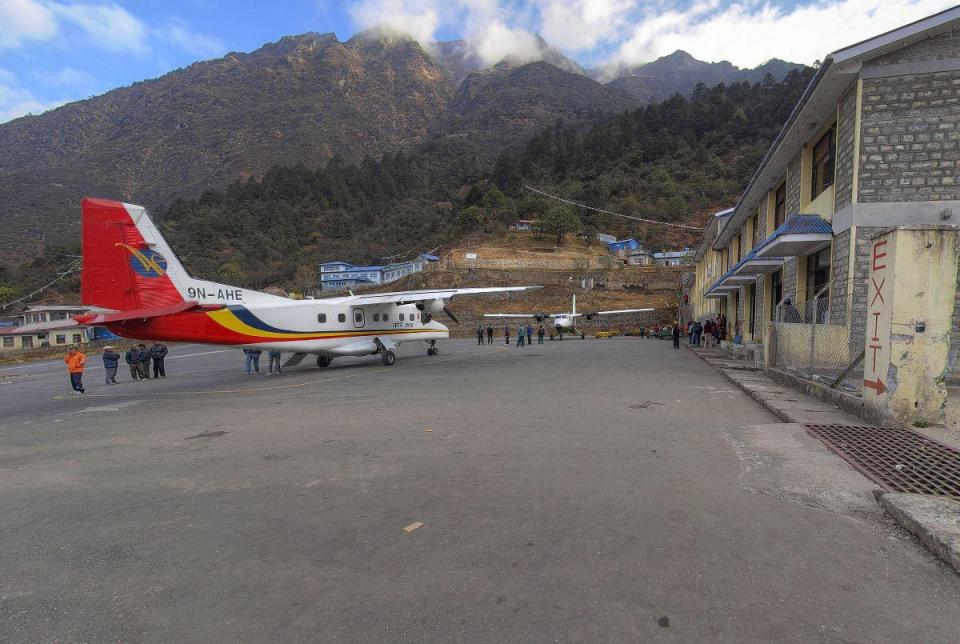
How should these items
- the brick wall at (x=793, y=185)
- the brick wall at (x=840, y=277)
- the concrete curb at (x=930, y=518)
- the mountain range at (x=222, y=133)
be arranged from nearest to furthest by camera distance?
1. the concrete curb at (x=930, y=518)
2. the brick wall at (x=840, y=277)
3. the brick wall at (x=793, y=185)
4. the mountain range at (x=222, y=133)

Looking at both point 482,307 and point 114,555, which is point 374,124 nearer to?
point 482,307

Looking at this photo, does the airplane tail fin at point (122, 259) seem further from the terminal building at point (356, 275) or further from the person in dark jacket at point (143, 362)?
the terminal building at point (356, 275)

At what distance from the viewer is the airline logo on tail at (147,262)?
12094 mm

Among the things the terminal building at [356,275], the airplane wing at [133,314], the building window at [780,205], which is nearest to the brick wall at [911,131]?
the building window at [780,205]

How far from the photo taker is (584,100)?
19088 cm

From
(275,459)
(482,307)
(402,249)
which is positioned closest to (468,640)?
(275,459)

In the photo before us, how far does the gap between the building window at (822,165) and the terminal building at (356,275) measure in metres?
57.9

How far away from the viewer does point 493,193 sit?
81.6 meters

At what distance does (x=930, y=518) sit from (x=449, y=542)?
345cm

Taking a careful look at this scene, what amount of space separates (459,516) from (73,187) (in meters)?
155

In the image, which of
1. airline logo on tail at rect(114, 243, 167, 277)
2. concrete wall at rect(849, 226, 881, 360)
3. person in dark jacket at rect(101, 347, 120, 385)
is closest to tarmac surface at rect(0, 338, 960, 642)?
concrete wall at rect(849, 226, 881, 360)

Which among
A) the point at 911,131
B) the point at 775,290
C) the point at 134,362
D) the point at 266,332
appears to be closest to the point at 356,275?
the point at 134,362

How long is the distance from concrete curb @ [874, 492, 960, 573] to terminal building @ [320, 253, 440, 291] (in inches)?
2610

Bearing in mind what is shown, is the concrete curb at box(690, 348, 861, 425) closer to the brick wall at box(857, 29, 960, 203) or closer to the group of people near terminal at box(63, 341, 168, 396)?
the brick wall at box(857, 29, 960, 203)
